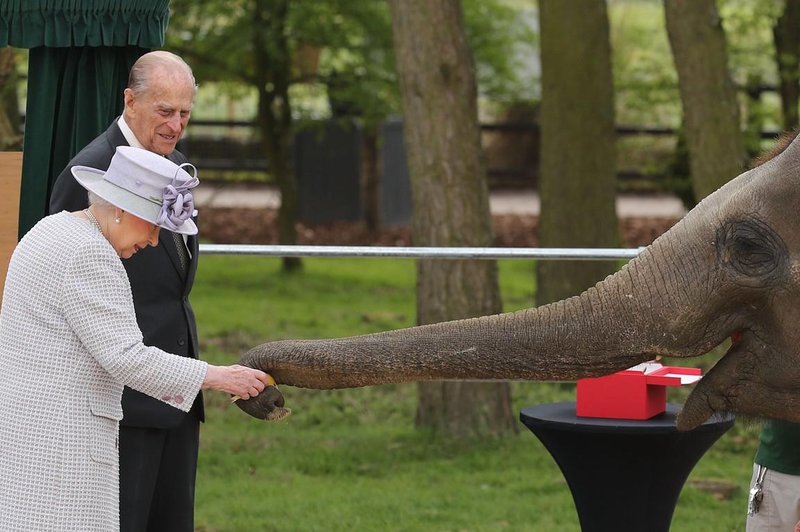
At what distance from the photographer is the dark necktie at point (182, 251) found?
5.25 m

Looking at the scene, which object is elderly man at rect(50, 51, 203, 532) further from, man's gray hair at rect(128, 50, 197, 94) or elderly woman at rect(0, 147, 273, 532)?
elderly woman at rect(0, 147, 273, 532)

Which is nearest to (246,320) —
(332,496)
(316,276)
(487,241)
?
(316,276)

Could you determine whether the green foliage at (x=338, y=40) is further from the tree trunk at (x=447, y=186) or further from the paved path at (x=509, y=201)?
the tree trunk at (x=447, y=186)

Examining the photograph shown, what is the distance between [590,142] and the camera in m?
12.6

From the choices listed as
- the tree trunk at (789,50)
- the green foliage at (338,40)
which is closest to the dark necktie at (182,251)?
the green foliage at (338,40)

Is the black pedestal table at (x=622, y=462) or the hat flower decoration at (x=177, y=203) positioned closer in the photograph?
the hat flower decoration at (x=177, y=203)

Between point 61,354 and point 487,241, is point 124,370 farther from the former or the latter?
point 487,241

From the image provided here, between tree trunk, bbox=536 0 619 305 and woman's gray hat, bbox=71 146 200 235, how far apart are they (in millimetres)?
8375

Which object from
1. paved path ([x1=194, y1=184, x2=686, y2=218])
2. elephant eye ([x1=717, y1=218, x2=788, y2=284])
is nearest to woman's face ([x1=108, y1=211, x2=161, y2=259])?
elephant eye ([x1=717, y1=218, x2=788, y2=284])

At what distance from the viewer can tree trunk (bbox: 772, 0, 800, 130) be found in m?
17.2

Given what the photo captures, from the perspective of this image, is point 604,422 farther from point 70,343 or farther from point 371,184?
point 371,184

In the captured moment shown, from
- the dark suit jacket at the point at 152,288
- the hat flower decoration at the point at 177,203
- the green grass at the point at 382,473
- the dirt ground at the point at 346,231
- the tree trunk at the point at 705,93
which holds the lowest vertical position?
the green grass at the point at 382,473

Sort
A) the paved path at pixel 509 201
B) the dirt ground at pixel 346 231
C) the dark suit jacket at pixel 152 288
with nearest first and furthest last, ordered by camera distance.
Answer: the dark suit jacket at pixel 152 288
the dirt ground at pixel 346 231
the paved path at pixel 509 201

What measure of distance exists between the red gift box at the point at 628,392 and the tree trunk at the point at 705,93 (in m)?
5.19
